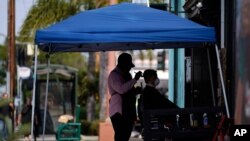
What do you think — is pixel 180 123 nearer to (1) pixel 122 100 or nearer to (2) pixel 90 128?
(1) pixel 122 100

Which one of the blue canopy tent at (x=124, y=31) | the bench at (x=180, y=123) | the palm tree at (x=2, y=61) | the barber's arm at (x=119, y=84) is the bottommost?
the palm tree at (x=2, y=61)

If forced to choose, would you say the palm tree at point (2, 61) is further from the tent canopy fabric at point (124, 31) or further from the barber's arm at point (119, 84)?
the tent canopy fabric at point (124, 31)

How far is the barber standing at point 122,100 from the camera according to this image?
10414 millimetres

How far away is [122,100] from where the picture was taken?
10523mm

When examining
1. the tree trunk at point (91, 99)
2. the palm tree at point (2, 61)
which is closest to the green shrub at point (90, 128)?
the tree trunk at point (91, 99)

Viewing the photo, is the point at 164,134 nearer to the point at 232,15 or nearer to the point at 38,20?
the point at 232,15

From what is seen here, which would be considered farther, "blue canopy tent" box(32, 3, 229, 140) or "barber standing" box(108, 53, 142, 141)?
"barber standing" box(108, 53, 142, 141)

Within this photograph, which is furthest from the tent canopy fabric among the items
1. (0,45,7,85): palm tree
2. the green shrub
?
(0,45,7,85): palm tree

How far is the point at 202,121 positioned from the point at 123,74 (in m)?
1.73

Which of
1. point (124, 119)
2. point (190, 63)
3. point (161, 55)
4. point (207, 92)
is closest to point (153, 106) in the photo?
point (124, 119)

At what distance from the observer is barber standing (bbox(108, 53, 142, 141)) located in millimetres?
10414

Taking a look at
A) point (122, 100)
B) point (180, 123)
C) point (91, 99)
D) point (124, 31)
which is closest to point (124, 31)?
point (124, 31)

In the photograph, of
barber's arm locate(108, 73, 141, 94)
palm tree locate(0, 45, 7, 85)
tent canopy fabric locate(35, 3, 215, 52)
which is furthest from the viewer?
palm tree locate(0, 45, 7, 85)

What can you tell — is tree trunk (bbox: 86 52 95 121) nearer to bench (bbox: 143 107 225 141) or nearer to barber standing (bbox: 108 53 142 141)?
barber standing (bbox: 108 53 142 141)
